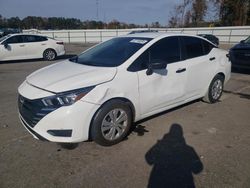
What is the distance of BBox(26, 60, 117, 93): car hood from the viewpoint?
3.35 metres

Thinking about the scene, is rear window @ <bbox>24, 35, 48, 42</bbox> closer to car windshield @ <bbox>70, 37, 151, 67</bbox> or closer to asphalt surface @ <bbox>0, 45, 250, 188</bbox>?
asphalt surface @ <bbox>0, 45, 250, 188</bbox>

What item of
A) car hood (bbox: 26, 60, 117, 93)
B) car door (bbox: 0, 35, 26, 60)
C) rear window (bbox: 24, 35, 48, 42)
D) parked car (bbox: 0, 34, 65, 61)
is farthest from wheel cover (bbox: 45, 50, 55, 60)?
car hood (bbox: 26, 60, 117, 93)

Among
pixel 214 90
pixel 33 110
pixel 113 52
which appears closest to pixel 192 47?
pixel 214 90

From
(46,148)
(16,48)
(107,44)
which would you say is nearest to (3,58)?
(16,48)

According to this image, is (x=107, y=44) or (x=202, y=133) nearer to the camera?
(x=202, y=133)

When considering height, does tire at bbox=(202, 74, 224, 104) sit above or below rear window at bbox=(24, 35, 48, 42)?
below

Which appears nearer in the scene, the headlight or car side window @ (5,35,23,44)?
the headlight

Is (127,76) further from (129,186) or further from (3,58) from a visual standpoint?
(3,58)

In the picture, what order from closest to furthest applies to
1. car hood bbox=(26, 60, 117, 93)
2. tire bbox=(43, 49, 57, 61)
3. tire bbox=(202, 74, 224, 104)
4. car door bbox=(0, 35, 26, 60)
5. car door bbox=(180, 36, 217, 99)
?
car hood bbox=(26, 60, 117, 93) → car door bbox=(180, 36, 217, 99) → tire bbox=(202, 74, 224, 104) → car door bbox=(0, 35, 26, 60) → tire bbox=(43, 49, 57, 61)

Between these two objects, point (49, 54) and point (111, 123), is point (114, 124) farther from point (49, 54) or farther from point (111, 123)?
point (49, 54)

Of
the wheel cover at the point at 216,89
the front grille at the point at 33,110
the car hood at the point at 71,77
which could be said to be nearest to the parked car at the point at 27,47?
the car hood at the point at 71,77

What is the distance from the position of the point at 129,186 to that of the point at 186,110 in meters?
2.86

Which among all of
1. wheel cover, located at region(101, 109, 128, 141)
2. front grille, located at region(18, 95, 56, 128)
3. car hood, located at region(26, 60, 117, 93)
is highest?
car hood, located at region(26, 60, 117, 93)

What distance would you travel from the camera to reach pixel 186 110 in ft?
17.3
